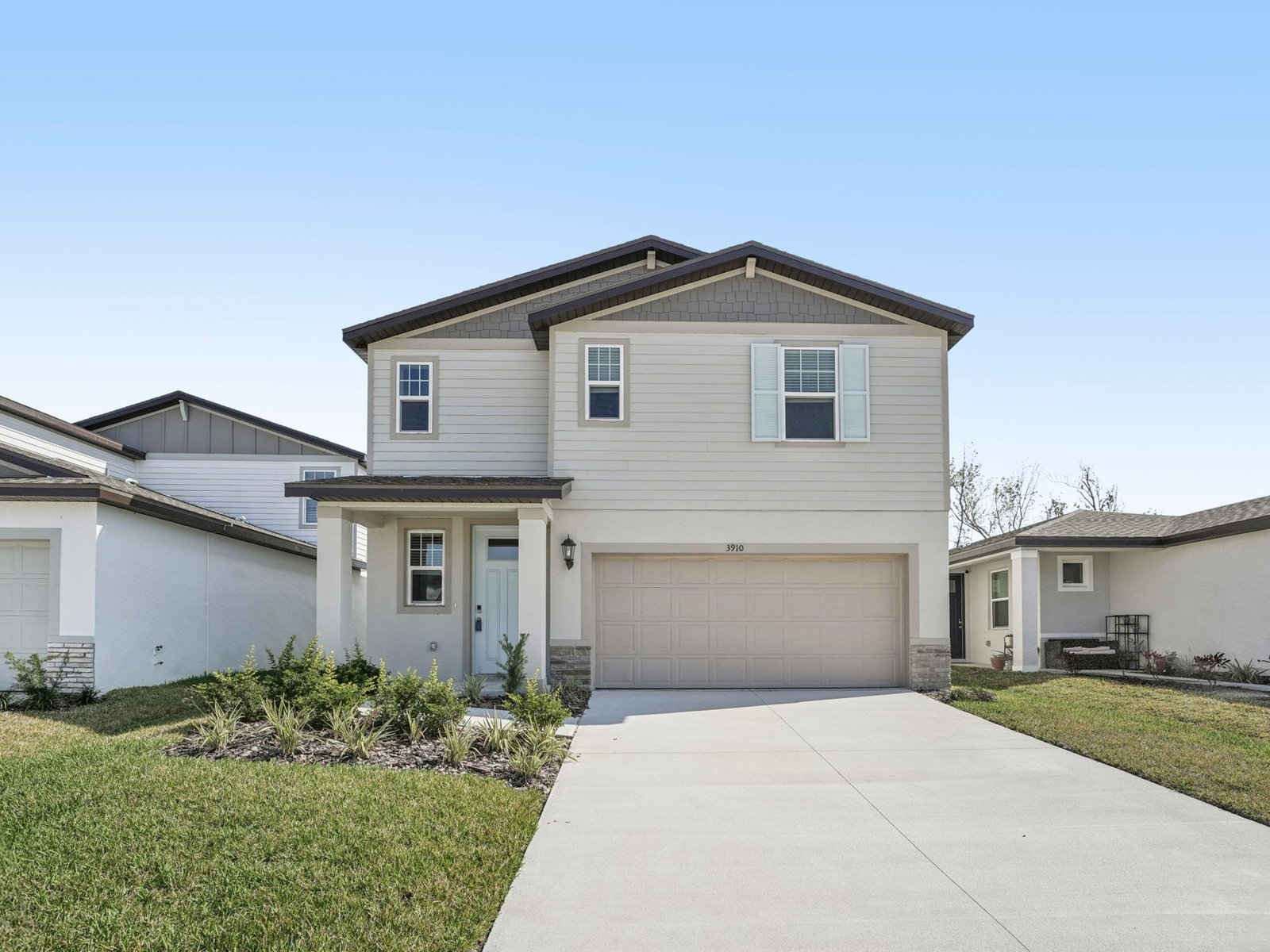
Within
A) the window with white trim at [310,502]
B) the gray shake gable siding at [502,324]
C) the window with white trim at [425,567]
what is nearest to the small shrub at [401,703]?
the window with white trim at [425,567]

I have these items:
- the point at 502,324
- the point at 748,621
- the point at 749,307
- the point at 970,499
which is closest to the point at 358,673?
the point at 748,621

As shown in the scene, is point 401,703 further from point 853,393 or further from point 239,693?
point 853,393

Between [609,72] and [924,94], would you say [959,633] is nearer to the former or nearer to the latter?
[924,94]

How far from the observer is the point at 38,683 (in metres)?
13.0

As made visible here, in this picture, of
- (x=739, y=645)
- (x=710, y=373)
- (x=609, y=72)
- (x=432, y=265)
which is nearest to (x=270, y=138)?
(x=432, y=265)

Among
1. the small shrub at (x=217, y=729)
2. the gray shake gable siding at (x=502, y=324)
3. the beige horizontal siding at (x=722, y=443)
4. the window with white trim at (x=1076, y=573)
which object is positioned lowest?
the small shrub at (x=217, y=729)

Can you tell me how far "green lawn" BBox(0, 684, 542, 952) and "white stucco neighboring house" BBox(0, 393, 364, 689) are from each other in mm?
5334

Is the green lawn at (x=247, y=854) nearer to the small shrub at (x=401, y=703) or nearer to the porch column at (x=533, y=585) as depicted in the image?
the small shrub at (x=401, y=703)

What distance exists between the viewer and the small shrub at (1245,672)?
53.5 feet

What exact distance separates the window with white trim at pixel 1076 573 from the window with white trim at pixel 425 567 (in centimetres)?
1239

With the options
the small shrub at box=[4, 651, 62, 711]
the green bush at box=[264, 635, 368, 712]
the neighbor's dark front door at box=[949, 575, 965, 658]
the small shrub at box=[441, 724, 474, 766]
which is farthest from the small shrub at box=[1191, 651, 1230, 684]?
the small shrub at box=[4, 651, 62, 711]

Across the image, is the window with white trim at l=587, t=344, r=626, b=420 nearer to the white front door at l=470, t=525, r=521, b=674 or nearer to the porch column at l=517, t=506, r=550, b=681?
the porch column at l=517, t=506, r=550, b=681

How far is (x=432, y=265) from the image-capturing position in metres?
17.3

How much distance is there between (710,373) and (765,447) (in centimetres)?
137
